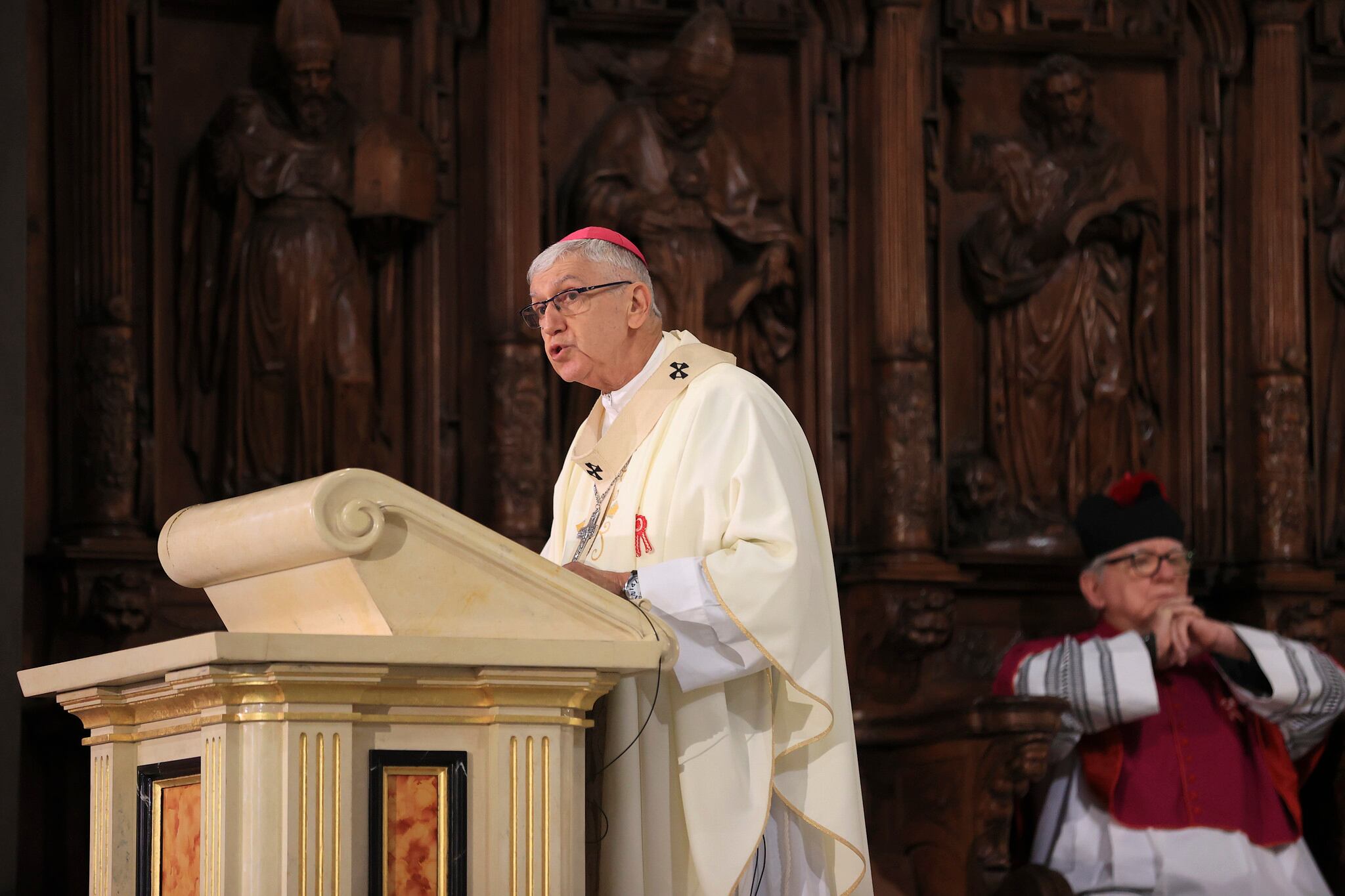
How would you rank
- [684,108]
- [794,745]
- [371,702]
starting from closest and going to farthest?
[371,702] < [794,745] < [684,108]

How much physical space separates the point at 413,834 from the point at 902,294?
183 inches

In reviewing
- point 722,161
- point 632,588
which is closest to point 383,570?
point 632,588

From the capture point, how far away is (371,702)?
2764 mm

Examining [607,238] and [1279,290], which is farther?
[1279,290]

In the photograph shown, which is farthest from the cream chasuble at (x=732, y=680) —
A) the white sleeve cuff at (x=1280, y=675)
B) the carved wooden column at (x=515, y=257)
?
the carved wooden column at (x=515, y=257)

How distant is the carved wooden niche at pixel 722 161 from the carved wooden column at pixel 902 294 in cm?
19

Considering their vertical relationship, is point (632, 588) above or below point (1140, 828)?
above

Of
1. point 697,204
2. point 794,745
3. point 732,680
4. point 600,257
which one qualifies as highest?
point 697,204

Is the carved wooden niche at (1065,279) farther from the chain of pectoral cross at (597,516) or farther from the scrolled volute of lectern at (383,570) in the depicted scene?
the scrolled volute of lectern at (383,570)

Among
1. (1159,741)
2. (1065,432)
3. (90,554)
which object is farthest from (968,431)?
(90,554)

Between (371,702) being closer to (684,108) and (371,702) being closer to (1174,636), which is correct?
(1174,636)

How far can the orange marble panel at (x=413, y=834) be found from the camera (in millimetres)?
2768

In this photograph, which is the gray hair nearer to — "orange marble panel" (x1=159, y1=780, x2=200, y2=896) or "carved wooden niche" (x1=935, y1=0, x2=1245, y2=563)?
"orange marble panel" (x1=159, y1=780, x2=200, y2=896)

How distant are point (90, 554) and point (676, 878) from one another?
335cm
